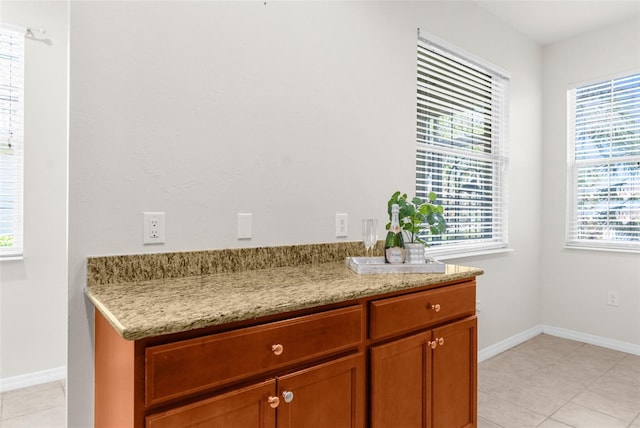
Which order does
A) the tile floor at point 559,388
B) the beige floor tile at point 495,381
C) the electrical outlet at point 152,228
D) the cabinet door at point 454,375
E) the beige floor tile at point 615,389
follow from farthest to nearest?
A: the beige floor tile at point 495,381 < the beige floor tile at point 615,389 < the tile floor at point 559,388 < the cabinet door at point 454,375 < the electrical outlet at point 152,228

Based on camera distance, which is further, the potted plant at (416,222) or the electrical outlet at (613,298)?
the electrical outlet at (613,298)

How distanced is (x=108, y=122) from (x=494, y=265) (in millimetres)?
2842

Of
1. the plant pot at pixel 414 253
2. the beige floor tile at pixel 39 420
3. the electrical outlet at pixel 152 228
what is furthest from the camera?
the beige floor tile at pixel 39 420

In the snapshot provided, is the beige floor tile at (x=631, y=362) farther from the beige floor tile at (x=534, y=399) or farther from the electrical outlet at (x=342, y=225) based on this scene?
the electrical outlet at (x=342, y=225)

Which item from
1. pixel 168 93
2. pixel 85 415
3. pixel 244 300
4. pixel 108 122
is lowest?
pixel 85 415

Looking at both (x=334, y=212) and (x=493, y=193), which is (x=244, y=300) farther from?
(x=493, y=193)

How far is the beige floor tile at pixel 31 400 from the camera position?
2199mm

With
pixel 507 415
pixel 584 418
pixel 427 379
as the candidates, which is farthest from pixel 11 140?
pixel 584 418

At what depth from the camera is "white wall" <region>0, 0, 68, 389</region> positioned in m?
2.46

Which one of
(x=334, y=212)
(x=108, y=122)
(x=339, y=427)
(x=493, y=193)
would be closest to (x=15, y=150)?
(x=108, y=122)

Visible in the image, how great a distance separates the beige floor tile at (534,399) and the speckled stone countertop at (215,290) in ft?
3.74

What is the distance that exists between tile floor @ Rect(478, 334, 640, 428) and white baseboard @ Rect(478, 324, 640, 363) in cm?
5

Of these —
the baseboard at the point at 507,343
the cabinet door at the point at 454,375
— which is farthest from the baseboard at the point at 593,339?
the cabinet door at the point at 454,375

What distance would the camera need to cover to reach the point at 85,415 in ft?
4.47
